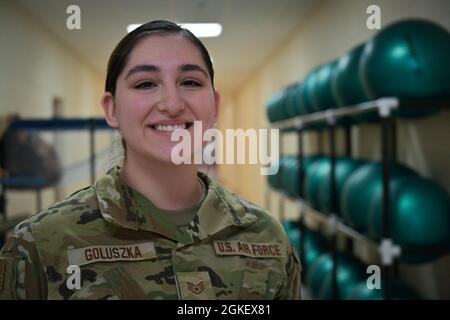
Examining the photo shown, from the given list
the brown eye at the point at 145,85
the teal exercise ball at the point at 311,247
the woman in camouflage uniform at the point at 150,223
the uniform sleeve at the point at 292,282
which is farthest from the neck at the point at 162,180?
the teal exercise ball at the point at 311,247

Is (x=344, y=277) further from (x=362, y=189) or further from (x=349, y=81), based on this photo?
(x=349, y=81)

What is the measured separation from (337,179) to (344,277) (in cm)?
44

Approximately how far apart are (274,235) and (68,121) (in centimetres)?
118

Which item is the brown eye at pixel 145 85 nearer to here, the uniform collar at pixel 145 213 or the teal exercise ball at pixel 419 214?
the uniform collar at pixel 145 213

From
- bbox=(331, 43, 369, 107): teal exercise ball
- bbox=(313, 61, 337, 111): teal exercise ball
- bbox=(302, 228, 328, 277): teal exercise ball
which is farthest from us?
bbox=(302, 228, 328, 277): teal exercise ball

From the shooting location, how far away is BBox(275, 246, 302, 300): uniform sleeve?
2.83 ft

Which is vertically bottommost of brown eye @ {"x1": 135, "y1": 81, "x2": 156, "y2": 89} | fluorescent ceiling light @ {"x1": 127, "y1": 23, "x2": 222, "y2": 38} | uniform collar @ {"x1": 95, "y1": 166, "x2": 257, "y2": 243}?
uniform collar @ {"x1": 95, "y1": 166, "x2": 257, "y2": 243}

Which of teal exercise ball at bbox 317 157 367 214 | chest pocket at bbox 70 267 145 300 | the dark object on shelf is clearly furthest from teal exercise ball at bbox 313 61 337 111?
chest pocket at bbox 70 267 145 300

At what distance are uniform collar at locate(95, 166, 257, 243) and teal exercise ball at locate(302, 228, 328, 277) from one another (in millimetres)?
1745

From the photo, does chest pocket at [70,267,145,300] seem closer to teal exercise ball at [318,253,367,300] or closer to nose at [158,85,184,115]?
nose at [158,85,184,115]

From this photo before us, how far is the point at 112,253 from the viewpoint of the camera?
76 cm

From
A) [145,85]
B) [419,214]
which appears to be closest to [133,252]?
[145,85]

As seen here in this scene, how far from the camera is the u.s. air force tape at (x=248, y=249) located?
0.81 meters
